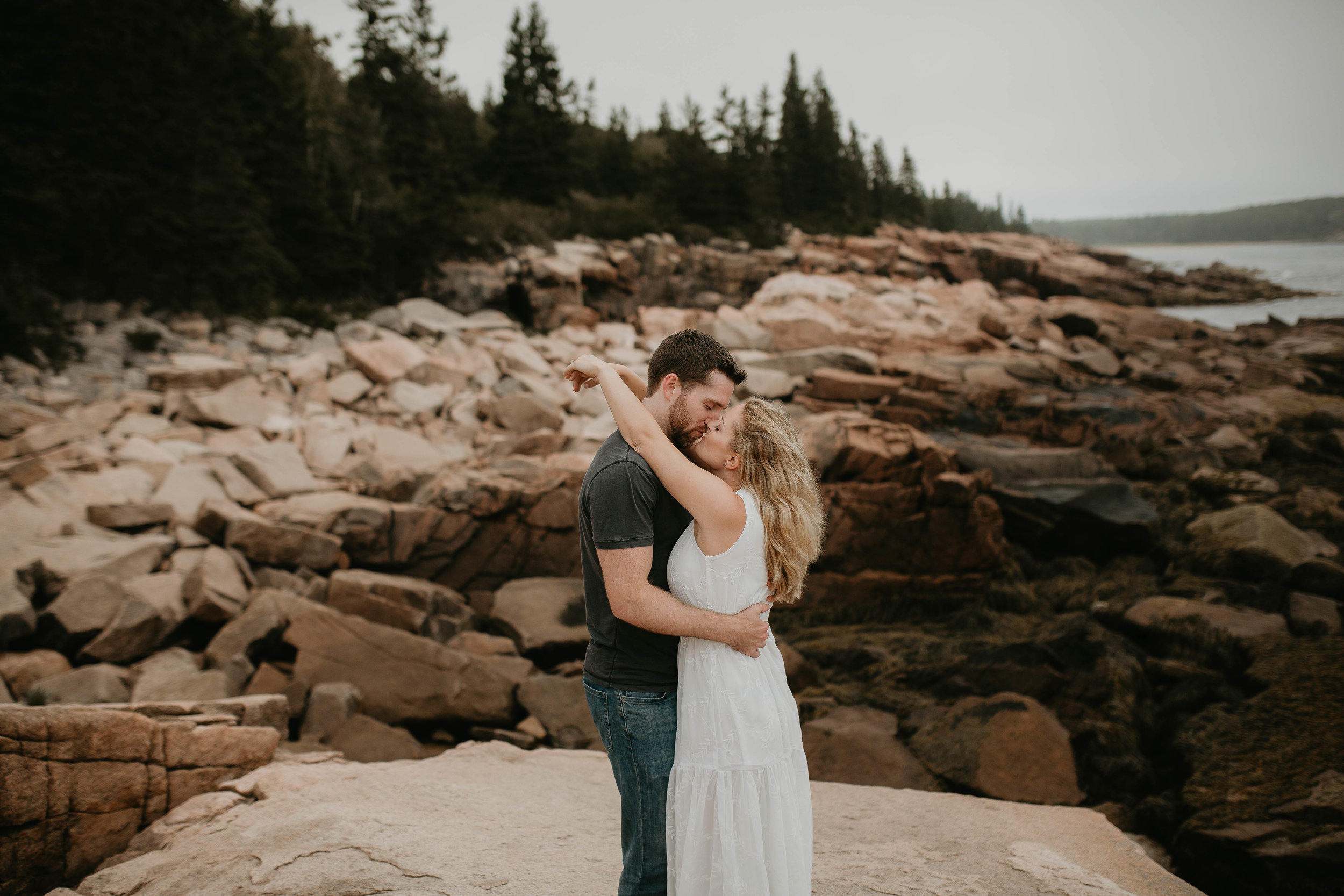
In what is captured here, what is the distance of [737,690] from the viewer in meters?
2.22

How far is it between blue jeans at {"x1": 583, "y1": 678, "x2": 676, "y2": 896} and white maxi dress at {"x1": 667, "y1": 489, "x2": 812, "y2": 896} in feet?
0.19

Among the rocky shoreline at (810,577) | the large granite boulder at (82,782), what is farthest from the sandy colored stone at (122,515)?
the large granite boulder at (82,782)

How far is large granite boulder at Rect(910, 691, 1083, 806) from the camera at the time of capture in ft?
18.2

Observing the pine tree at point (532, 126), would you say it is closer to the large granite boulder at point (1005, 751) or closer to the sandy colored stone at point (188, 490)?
the sandy colored stone at point (188, 490)

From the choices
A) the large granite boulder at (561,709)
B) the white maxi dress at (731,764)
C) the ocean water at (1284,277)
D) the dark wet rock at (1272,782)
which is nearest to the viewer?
the white maxi dress at (731,764)

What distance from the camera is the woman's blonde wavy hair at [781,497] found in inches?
91.0

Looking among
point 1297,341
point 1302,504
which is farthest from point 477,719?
point 1297,341

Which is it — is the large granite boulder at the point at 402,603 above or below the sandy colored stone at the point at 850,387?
below

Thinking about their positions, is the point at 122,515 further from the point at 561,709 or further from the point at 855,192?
the point at 855,192

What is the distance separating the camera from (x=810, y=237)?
37156mm

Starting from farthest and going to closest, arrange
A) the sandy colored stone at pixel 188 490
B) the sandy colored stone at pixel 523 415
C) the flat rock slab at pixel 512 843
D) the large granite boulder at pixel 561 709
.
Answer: the sandy colored stone at pixel 523 415 < the sandy colored stone at pixel 188 490 < the large granite boulder at pixel 561 709 < the flat rock slab at pixel 512 843

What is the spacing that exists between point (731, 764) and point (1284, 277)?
1253 inches

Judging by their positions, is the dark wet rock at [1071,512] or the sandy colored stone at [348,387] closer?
the dark wet rock at [1071,512]

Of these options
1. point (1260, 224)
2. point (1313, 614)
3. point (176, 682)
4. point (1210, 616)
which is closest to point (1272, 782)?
point (1210, 616)
